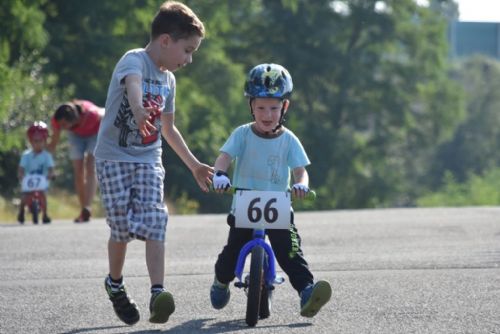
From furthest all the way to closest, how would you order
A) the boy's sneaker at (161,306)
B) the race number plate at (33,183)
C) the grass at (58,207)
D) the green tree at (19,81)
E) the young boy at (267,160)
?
the green tree at (19,81), the grass at (58,207), the race number plate at (33,183), the young boy at (267,160), the boy's sneaker at (161,306)

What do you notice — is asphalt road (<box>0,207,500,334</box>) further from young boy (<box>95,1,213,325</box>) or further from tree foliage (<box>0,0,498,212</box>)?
tree foliage (<box>0,0,498,212</box>)

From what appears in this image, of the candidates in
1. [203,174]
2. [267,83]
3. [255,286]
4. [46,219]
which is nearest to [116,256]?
[203,174]

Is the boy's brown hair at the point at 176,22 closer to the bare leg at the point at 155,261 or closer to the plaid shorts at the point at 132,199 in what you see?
the plaid shorts at the point at 132,199

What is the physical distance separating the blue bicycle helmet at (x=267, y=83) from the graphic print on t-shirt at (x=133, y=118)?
1.75 feet

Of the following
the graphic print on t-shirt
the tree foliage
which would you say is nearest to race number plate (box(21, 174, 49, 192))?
the graphic print on t-shirt

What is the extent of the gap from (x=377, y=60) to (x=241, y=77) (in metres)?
12.6

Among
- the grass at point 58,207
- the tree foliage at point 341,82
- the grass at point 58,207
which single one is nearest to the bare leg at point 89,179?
the grass at point 58,207

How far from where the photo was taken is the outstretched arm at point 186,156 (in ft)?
23.9

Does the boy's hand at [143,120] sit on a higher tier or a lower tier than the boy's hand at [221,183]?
higher

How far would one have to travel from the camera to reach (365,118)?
180ft

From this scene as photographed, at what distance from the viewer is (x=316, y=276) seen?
32.0 feet

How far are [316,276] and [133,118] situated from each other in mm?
3178

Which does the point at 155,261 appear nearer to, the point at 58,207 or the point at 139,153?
the point at 139,153

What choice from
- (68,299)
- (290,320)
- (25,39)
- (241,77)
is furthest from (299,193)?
(241,77)
